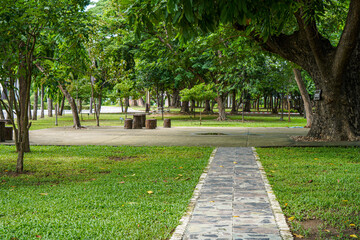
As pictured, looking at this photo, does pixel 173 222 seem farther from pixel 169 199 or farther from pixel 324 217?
pixel 324 217

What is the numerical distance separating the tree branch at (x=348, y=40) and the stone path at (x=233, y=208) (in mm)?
6357

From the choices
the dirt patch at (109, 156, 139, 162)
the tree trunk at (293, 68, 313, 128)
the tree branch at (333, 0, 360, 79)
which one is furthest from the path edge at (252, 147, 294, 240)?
the tree trunk at (293, 68, 313, 128)

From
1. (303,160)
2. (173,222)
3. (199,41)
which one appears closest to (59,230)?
(173,222)

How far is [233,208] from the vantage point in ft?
17.5

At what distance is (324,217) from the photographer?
497cm

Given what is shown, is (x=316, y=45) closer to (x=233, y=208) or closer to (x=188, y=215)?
(x=233, y=208)

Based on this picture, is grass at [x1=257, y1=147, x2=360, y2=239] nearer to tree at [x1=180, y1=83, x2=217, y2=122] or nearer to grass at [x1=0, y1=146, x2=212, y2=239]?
grass at [x1=0, y1=146, x2=212, y2=239]

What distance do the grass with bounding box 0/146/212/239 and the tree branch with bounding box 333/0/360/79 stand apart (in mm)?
5733

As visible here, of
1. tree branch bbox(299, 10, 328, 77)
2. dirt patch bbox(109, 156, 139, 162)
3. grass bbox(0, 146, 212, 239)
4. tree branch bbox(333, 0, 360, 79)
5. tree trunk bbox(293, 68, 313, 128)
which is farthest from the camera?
tree trunk bbox(293, 68, 313, 128)

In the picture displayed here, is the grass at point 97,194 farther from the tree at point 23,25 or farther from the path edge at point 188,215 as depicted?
the tree at point 23,25

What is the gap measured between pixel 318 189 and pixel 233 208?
197cm

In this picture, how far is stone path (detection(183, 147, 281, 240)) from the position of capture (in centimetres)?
431

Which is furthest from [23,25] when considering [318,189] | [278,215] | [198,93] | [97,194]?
[198,93]

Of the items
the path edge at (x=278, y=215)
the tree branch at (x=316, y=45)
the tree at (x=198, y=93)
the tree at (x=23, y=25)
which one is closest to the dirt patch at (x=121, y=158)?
the tree at (x=23, y=25)
